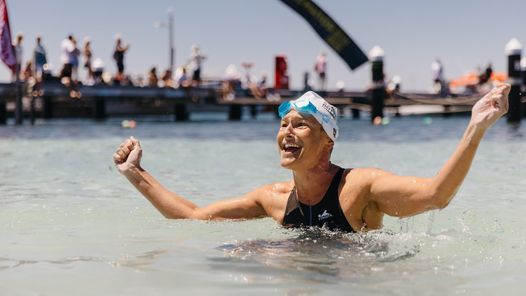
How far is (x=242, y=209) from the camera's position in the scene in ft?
17.0

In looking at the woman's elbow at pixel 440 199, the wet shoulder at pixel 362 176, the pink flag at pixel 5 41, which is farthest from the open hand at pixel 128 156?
the pink flag at pixel 5 41

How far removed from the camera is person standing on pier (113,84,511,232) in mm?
4301

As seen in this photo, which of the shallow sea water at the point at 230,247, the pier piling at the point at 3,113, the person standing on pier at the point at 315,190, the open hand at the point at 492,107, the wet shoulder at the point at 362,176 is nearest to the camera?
the open hand at the point at 492,107

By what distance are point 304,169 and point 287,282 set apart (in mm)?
969

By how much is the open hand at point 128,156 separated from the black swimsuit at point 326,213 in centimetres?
107

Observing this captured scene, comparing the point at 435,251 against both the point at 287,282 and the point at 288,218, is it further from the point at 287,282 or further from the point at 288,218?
the point at 287,282

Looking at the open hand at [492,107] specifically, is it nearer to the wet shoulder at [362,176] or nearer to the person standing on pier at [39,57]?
the wet shoulder at [362,176]

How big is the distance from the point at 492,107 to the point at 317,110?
3.89ft

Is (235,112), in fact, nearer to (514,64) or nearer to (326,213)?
(514,64)

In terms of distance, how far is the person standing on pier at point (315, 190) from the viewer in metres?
4.30

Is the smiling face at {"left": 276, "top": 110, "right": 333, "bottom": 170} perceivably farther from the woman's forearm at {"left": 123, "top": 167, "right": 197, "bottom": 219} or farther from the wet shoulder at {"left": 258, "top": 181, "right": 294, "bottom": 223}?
the woman's forearm at {"left": 123, "top": 167, "right": 197, "bottom": 219}

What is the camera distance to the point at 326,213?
15.9ft

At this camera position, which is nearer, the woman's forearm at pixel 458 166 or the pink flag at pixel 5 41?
the woman's forearm at pixel 458 166

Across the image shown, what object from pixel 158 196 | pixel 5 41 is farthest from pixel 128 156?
pixel 5 41
